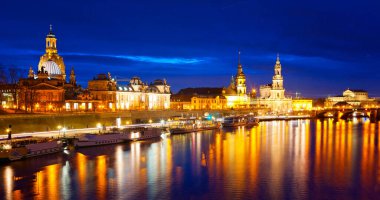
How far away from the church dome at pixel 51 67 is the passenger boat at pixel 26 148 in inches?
2163

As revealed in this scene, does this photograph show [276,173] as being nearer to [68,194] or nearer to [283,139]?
[68,194]

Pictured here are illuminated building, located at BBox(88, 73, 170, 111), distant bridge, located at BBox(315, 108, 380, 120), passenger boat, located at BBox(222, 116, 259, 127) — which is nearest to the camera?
illuminated building, located at BBox(88, 73, 170, 111)

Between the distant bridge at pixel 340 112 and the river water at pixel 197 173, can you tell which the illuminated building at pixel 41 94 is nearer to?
the river water at pixel 197 173

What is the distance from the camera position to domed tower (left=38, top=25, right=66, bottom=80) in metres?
100

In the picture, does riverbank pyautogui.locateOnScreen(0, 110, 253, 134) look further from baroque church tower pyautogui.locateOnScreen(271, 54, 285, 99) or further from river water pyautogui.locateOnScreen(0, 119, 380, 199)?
baroque church tower pyautogui.locateOnScreen(271, 54, 285, 99)

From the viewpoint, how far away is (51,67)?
100375 millimetres

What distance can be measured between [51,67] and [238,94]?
76.5 meters

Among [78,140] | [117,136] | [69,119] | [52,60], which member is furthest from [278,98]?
[78,140]

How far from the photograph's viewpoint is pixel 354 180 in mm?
35844

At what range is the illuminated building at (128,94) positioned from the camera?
95438mm

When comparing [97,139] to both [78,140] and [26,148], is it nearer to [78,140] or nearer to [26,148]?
[78,140]

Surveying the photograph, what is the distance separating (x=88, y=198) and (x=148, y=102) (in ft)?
273

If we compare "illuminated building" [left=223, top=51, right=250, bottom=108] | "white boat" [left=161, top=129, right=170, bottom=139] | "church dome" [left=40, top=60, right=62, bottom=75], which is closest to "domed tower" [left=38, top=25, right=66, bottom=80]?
"church dome" [left=40, top=60, right=62, bottom=75]

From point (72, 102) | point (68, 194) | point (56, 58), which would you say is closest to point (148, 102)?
point (56, 58)
